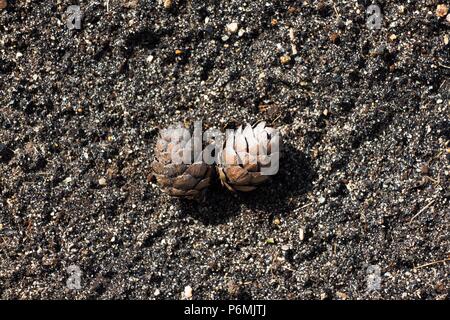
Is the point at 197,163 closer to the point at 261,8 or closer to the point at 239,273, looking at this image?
the point at 239,273

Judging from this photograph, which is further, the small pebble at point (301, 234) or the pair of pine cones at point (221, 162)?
the small pebble at point (301, 234)

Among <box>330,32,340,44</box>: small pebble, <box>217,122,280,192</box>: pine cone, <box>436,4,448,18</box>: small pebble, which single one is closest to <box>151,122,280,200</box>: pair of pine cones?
<box>217,122,280,192</box>: pine cone


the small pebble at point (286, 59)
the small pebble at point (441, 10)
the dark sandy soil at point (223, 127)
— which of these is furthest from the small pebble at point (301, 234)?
the small pebble at point (441, 10)

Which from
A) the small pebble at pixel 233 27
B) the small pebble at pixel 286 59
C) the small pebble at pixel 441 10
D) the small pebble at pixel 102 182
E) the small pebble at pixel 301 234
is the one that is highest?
the small pebble at pixel 441 10

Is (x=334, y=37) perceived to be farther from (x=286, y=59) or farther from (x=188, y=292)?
(x=188, y=292)

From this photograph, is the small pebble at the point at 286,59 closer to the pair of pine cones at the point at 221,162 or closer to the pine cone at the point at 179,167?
the pair of pine cones at the point at 221,162

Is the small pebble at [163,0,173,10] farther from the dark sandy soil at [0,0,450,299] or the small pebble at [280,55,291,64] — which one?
the small pebble at [280,55,291,64]

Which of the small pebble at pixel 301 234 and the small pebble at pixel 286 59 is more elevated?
the small pebble at pixel 286 59

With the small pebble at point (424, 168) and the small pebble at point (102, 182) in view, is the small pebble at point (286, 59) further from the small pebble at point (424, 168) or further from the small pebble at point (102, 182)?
the small pebble at point (102, 182)
